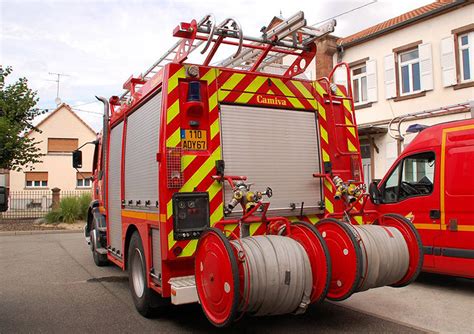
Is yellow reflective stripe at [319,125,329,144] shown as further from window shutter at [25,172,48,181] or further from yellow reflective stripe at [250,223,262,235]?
window shutter at [25,172,48,181]

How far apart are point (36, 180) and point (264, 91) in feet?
119

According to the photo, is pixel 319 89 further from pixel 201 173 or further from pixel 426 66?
pixel 426 66

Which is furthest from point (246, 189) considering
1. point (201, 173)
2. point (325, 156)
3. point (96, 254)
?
point (96, 254)

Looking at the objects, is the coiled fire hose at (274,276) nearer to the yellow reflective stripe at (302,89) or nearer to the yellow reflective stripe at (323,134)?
the yellow reflective stripe at (323,134)

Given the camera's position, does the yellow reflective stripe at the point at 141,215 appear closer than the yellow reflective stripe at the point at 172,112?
No

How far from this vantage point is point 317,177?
17.7 feet

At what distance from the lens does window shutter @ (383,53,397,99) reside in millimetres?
16672

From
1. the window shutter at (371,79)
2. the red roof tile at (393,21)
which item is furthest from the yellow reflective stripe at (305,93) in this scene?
the window shutter at (371,79)

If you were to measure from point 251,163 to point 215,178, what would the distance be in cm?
52

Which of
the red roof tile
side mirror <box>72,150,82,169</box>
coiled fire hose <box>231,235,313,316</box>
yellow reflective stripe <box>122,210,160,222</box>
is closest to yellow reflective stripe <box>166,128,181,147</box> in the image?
yellow reflective stripe <box>122,210,160,222</box>

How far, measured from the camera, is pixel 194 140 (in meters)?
4.71

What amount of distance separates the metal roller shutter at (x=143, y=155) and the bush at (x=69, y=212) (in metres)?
13.9

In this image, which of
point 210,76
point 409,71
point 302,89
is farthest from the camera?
point 409,71

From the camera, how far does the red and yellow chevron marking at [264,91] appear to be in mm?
5012
